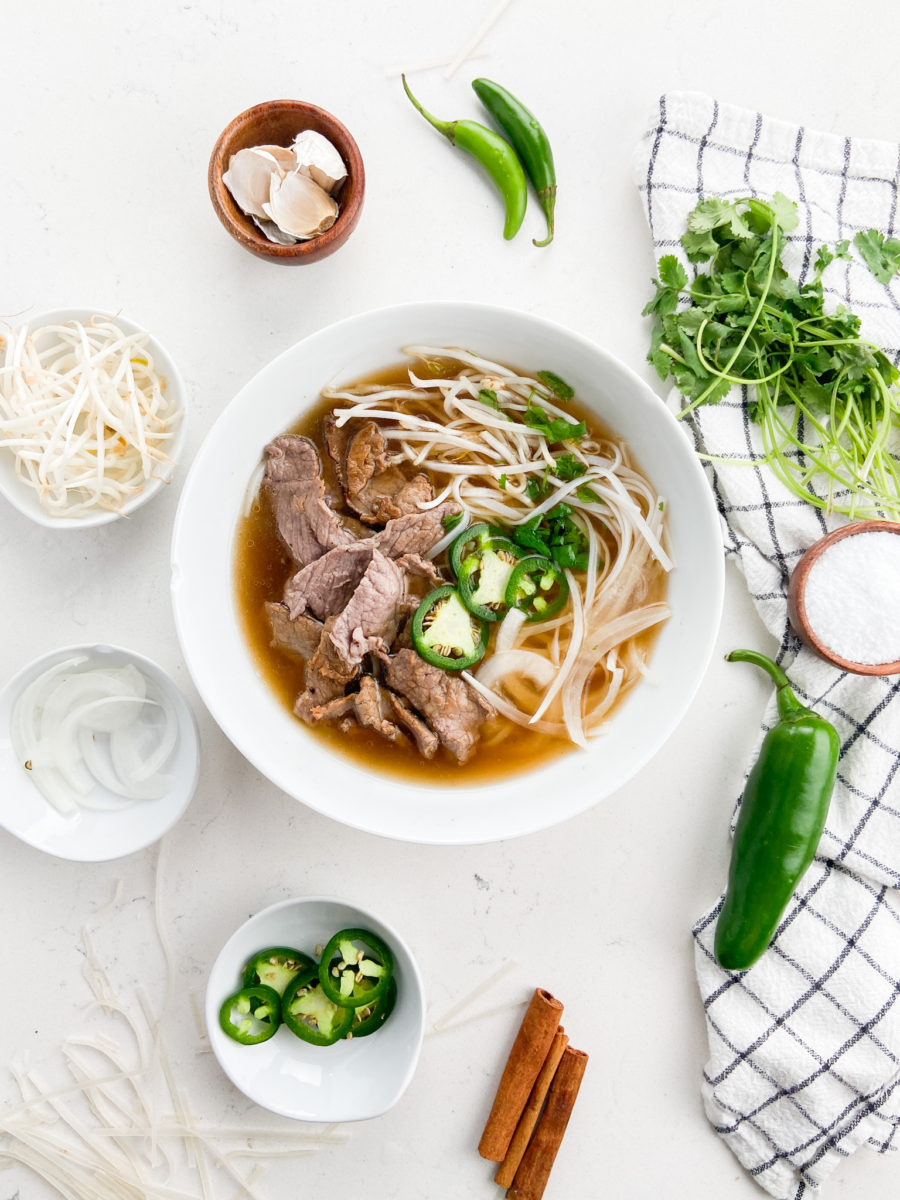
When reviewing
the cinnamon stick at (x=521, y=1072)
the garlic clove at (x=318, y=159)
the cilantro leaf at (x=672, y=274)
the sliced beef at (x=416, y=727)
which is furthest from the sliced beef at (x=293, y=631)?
the cilantro leaf at (x=672, y=274)

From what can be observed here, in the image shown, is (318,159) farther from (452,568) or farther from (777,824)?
(777,824)

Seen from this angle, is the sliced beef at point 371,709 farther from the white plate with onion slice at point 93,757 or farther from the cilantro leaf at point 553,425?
the cilantro leaf at point 553,425

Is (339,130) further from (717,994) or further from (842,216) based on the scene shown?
(717,994)

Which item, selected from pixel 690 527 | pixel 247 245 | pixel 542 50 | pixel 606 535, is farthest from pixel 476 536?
pixel 542 50

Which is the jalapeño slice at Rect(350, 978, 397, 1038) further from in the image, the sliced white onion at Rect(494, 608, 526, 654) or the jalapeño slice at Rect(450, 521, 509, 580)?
the jalapeño slice at Rect(450, 521, 509, 580)

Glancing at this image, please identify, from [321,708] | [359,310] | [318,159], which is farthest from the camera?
[359,310]

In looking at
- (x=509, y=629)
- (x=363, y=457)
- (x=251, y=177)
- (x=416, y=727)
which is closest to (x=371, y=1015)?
(x=416, y=727)

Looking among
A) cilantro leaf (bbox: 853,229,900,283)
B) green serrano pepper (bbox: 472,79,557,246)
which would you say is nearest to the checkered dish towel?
cilantro leaf (bbox: 853,229,900,283)
